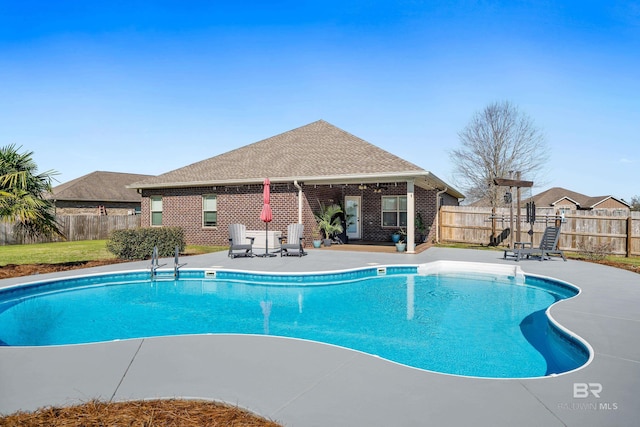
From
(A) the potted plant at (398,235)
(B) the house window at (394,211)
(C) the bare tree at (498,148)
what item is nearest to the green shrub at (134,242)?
(A) the potted plant at (398,235)

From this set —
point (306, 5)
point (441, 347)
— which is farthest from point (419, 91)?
point (441, 347)

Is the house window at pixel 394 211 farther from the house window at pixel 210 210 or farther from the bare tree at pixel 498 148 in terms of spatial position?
the bare tree at pixel 498 148

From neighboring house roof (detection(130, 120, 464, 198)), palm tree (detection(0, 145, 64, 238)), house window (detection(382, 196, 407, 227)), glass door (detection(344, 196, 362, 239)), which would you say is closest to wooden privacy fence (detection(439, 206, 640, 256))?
neighboring house roof (detection(130, 120, 464, 198))

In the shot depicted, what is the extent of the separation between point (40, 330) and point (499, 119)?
98.7 feet

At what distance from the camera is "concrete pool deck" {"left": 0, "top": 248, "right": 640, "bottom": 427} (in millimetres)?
2859

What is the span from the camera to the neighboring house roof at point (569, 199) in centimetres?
4072

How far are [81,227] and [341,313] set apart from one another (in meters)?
21.6

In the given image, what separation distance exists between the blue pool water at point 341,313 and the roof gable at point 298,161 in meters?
6.21

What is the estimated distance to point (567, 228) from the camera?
16516 mm

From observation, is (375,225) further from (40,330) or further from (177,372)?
(177,372)

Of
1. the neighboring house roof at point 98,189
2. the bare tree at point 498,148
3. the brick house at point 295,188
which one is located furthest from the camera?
the neighboring house roof at point 98,189

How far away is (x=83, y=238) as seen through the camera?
23.2 meters

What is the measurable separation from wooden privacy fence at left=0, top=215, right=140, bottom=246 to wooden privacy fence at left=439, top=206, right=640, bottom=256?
18072mm

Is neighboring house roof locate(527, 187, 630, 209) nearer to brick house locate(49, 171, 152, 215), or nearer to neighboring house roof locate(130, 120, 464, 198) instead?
neighboring house roof locate(130, 120, 464, 198)
